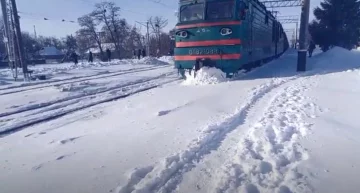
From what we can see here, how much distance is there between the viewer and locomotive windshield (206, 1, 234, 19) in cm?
1088

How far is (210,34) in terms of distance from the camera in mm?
11086

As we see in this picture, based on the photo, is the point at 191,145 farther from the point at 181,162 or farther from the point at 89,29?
the point at 89,29

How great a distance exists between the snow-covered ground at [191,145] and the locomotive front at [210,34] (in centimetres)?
330

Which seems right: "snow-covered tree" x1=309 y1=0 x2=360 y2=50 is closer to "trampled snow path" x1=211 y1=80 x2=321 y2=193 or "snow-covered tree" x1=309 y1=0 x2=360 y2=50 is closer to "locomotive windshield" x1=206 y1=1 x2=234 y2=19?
"locomotive windshield" x1=206 y1=1 x2=234 y2=19

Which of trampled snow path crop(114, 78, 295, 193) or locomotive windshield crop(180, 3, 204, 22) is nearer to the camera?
trampled snow path crop(114, 78, 295, 193)

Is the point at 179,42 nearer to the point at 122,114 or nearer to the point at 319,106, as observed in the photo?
the point at 122,114

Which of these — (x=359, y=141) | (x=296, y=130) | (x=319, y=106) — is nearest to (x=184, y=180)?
(x=296, y=130)

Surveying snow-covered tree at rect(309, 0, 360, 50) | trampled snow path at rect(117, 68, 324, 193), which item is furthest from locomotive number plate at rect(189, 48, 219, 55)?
snow-covered tree at rect(309, 0, 360, 50)

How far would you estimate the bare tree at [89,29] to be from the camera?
176ft

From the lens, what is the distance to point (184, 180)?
11.2 ft

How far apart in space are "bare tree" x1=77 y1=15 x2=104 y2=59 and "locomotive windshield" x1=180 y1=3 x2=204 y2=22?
142 ft

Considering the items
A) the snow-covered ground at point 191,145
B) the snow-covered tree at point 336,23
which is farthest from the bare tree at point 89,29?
the snow-covered ground at point 191,145

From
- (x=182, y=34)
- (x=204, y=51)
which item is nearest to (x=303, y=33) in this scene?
(x=204, y=51)

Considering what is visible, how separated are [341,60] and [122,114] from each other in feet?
57.1
